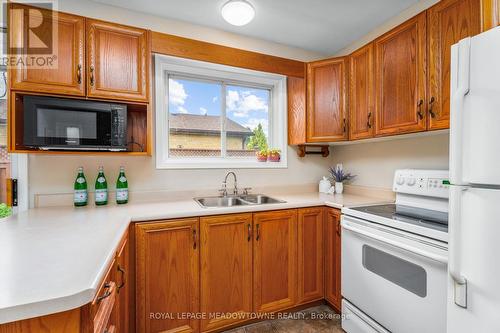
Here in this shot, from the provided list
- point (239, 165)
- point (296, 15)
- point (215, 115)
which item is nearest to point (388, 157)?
point (239, 165)

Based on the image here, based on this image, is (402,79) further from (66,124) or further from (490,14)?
(66,124)

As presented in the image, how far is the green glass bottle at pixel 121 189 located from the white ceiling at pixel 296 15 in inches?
54.8

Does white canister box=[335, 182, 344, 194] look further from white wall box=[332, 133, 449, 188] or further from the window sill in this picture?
the window sill

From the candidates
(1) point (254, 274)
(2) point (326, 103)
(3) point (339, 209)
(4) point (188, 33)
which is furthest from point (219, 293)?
(4) point (188, 33)

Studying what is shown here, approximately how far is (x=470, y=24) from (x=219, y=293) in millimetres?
2245

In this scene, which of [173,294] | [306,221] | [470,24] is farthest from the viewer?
[306,221]

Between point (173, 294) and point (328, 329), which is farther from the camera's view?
point (328, 329)

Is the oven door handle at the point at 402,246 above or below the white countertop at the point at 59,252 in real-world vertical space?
below

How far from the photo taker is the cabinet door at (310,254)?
6.40ft

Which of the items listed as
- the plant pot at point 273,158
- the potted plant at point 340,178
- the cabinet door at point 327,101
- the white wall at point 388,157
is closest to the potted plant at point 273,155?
the plant pot at point 273,158

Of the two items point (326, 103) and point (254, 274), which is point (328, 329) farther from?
point (326, 103)

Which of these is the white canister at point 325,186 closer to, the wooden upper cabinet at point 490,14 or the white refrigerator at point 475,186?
the white refrigerator at point 475,186

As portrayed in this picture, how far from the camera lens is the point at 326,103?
229cm

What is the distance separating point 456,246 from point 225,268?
4.34 ft
